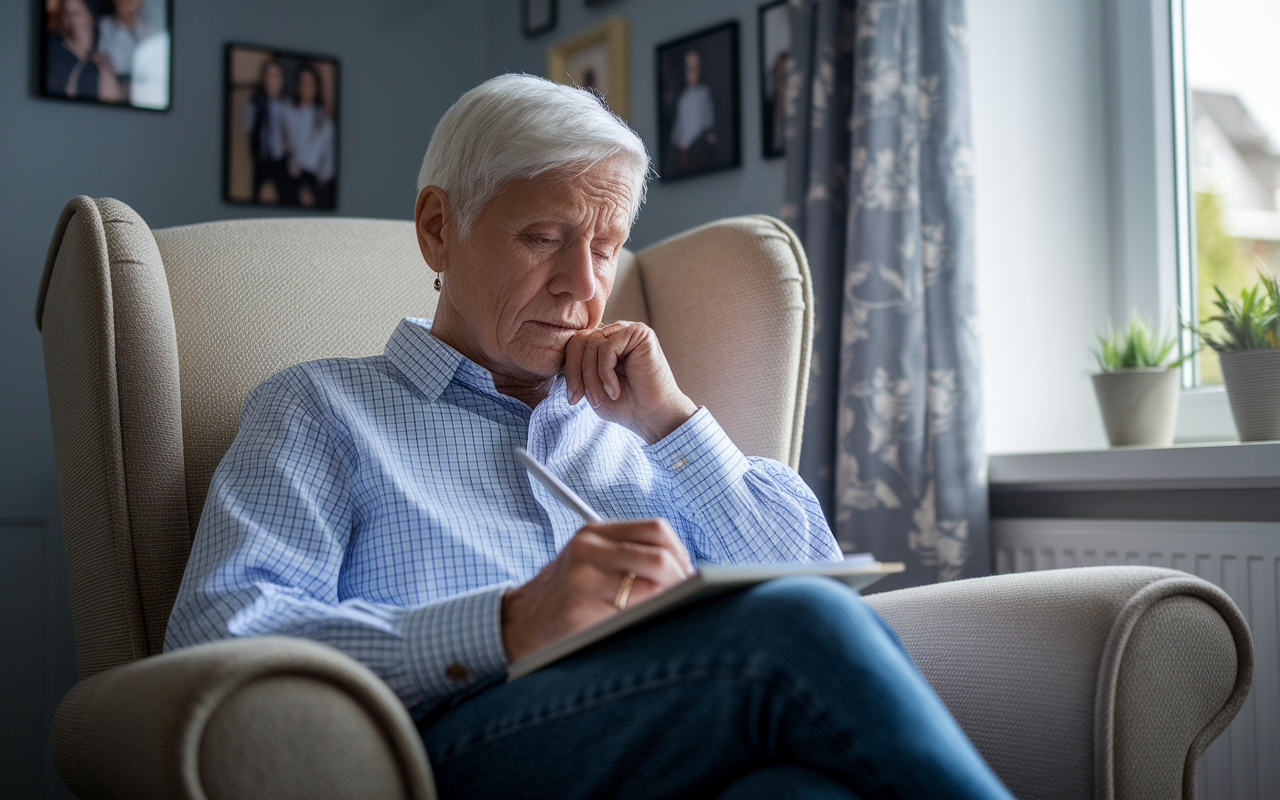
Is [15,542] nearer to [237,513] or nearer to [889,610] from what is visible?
[237,513]

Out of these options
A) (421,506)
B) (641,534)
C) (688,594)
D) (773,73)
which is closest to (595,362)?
(421,506)

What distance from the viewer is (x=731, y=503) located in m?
1.14

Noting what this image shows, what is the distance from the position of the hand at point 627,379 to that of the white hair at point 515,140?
19 centimetres

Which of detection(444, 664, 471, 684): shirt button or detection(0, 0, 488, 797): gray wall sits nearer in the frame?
detection(444, 664, 471, 684): shirt button

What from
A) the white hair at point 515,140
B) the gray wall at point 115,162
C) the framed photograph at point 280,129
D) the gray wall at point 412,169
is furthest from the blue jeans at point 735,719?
the framed photograph at point 280,129

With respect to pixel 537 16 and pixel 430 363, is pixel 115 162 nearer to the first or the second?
pixel 537 16

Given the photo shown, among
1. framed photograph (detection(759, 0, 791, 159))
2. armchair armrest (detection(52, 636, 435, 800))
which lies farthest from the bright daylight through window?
armchair armrest (detection(52, 636, 435, 800))

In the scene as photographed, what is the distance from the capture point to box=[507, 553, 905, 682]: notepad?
0.67 meters

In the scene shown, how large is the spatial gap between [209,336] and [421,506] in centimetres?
41

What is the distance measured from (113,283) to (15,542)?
137cm

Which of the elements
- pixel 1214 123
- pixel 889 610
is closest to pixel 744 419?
pixel 889 610

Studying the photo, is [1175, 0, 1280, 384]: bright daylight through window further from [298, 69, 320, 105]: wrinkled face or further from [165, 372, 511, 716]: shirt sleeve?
[298, 69, 320, 105]: wrinkled face

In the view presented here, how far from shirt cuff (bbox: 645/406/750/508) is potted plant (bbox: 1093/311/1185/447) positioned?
0.80 m

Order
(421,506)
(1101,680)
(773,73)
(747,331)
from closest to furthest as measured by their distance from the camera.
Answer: (1101,680) < (421,506) < (747,331) < (773,73)
